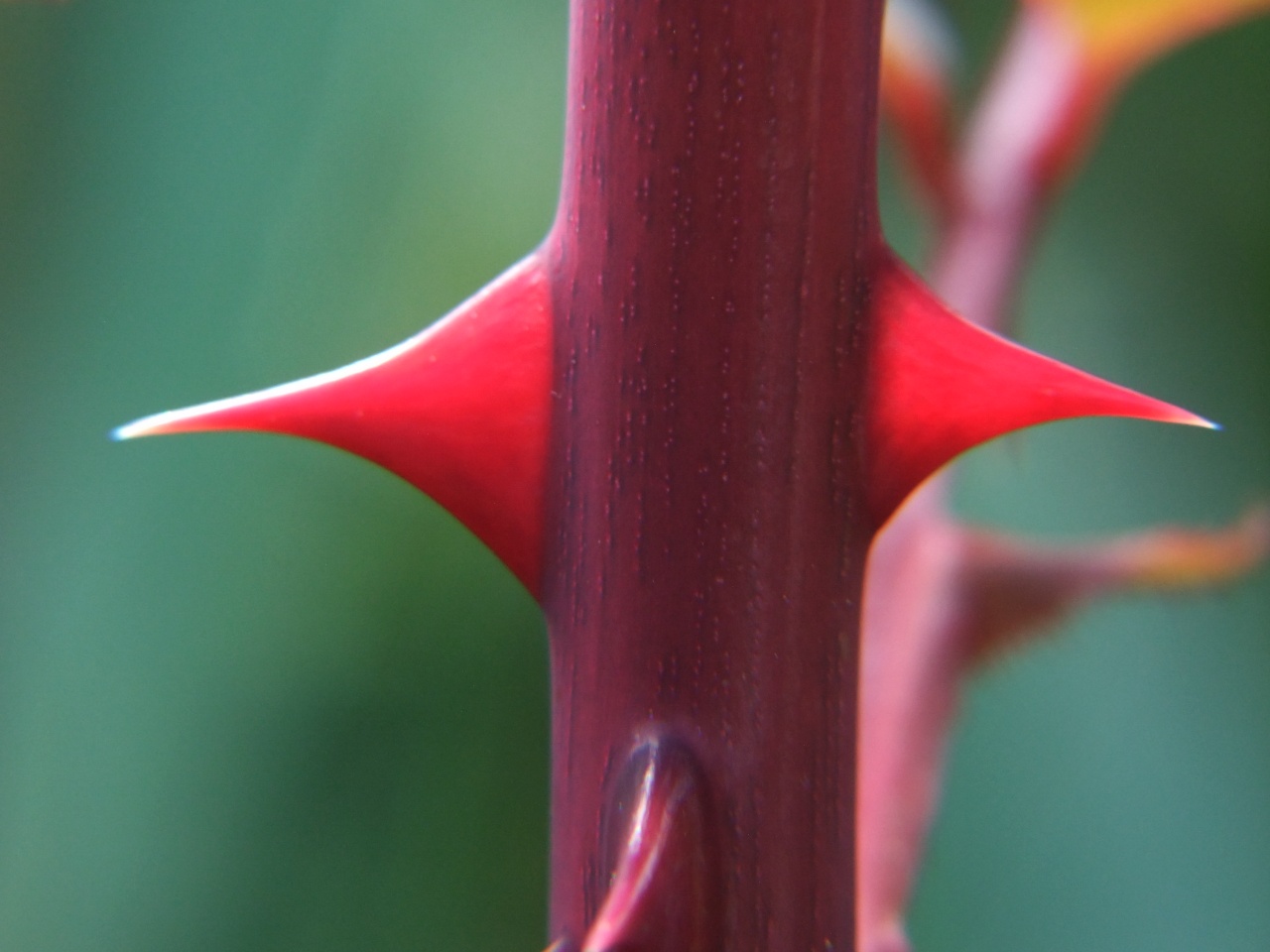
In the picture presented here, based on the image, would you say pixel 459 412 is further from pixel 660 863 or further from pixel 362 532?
pixel 362 532

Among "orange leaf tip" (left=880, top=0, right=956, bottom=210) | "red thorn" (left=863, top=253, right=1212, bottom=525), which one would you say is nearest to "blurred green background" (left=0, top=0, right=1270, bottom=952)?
"orange leaf tip" (left=880, top=0, right=956, bottom=210)

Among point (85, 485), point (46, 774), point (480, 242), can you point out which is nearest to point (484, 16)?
point (480, 242)

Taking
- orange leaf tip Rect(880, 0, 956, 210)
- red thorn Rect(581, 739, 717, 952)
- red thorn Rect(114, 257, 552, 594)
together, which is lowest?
red thorn Rect(581, 739, 717, 952)

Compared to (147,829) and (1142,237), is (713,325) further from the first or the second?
(1142,237)

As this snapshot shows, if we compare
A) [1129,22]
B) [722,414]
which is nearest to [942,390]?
[722,414]

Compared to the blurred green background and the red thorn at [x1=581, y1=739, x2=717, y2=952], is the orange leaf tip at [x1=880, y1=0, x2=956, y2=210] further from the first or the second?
the red thorn at [x1=581, y1=739, x2=717, y2=952]
